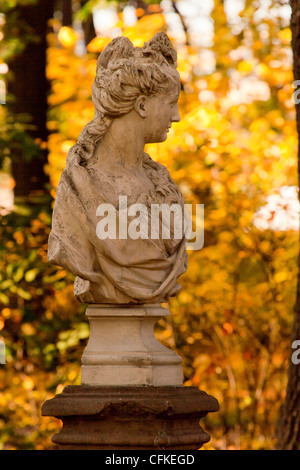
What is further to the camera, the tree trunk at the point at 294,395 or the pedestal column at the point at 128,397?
the tree trunk at the point at 294,395

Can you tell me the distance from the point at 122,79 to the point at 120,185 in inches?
26.5

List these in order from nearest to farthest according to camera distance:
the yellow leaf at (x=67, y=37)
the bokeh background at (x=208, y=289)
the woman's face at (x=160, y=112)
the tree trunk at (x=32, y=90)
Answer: the woman's face at (x=160, y=112) < the bokeh background at (x=208, y=289) < the tree trunk at (x=32, y=90) < the yellow leaf at (x=67, y=37)

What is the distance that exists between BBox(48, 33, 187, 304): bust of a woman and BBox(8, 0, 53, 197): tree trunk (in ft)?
15.8

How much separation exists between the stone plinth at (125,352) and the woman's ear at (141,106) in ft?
4.10

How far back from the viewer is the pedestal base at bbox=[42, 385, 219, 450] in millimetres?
5465

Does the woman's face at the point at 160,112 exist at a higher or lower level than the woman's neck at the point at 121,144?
higher

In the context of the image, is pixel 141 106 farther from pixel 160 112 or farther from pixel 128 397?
pixel 128 397

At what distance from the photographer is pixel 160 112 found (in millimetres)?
5934

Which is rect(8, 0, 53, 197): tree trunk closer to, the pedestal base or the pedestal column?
the pedestal column

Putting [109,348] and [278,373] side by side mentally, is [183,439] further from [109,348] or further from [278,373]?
[278,373]

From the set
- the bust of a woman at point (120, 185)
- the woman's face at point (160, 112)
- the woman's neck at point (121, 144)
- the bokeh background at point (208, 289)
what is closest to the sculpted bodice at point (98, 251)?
the bust of a woman at point (120, 185)

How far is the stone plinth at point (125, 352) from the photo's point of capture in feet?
18.7

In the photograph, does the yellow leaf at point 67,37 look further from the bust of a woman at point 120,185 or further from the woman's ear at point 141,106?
the woman's ear at point 141,106

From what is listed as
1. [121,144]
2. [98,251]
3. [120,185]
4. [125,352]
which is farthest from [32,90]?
[125,352]
